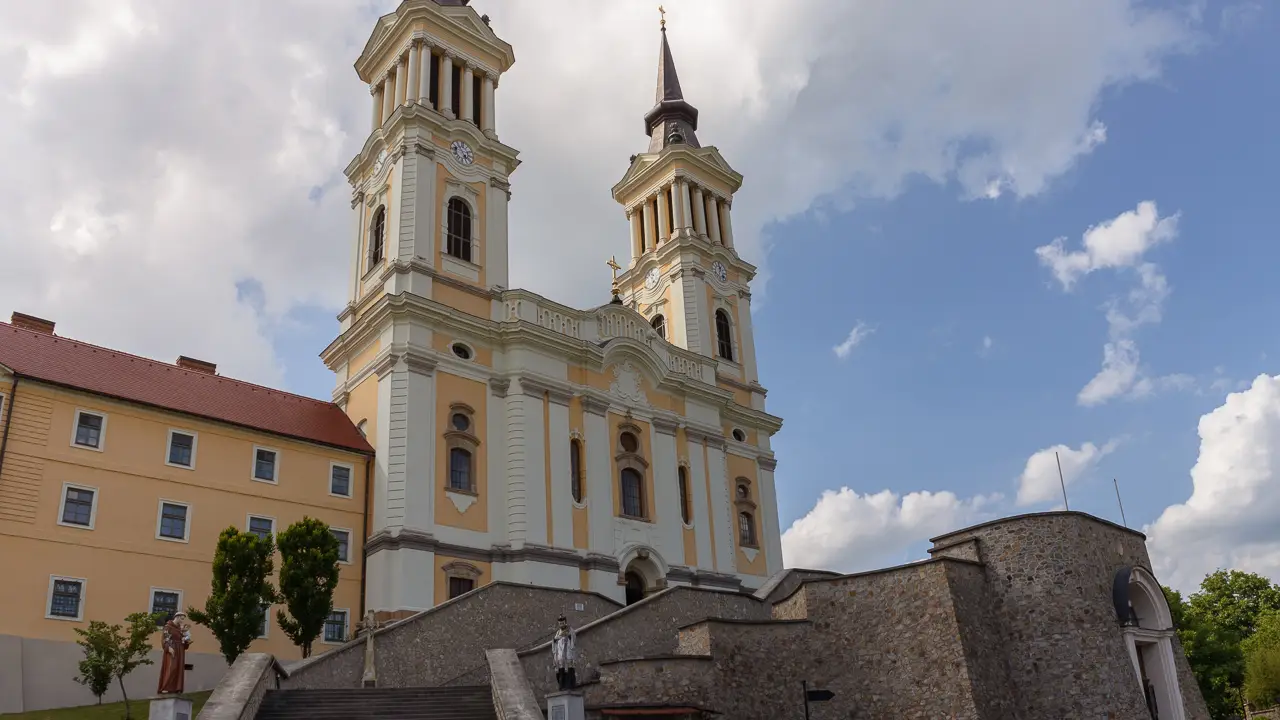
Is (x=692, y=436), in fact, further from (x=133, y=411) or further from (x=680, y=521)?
(x=133, y=411)

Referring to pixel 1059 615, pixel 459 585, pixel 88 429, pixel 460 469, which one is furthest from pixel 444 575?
→ pixel 1059 615

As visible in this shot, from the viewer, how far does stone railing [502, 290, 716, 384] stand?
38375mm

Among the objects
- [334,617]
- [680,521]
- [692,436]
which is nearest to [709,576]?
[680,521]

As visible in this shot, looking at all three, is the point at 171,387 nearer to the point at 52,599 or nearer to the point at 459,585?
the point at 52,599

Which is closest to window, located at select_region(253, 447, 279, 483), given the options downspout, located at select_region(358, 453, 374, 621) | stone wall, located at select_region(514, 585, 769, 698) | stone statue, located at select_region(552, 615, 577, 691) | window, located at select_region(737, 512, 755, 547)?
downspout, located at select_region(358, 453, 374, 621)

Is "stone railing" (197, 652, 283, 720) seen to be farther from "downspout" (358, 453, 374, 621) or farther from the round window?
the round window

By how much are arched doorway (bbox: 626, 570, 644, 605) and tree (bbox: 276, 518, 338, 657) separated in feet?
48.2

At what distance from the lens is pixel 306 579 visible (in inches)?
990

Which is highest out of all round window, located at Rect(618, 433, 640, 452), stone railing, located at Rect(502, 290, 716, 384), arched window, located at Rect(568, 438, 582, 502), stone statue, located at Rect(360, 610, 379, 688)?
stone railing, located at Rect(502, 290, 716, 384)

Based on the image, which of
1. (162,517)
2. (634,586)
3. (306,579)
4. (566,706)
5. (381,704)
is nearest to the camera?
(566,706)

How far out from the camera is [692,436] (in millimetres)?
42406

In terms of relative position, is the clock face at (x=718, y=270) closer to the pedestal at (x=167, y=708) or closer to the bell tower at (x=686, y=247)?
the bell tower at (x=686, y=247)

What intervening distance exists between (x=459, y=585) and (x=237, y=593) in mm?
9814

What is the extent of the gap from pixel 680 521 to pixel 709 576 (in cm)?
248
